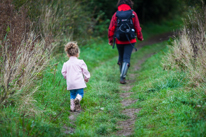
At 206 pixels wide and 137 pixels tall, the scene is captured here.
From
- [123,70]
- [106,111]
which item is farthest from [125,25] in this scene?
[106,111]

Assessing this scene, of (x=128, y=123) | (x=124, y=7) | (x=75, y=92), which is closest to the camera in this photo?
(x=128, y=123)

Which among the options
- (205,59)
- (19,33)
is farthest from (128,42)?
(19,33)

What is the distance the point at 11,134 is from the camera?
2869 millimetres

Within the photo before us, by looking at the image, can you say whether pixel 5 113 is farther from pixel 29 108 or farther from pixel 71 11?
pixel 71 11

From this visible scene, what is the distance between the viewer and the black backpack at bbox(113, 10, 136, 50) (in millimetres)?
6172

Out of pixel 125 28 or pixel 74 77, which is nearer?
pixel 74 77

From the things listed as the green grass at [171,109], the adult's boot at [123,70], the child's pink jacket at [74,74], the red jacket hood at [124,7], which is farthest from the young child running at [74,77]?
the red jacket hood at [124,7]

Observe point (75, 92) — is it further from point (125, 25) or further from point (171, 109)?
point (125, 25)

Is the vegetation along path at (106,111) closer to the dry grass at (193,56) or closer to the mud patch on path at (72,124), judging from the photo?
the mud patch on path at (72,124)

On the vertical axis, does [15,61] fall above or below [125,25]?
below

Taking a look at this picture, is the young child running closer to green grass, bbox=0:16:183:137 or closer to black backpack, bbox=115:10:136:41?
green grass, bbox=0:16:183:137

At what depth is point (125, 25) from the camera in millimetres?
6188

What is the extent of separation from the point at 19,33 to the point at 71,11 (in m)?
4.82

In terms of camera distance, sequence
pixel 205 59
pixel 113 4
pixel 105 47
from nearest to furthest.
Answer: pixel 205 59 → pixel 105 47 → pixel 113 4
